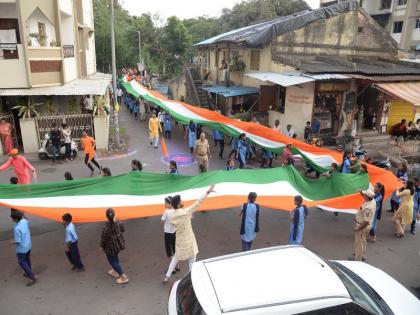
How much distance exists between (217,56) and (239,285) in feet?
71.5

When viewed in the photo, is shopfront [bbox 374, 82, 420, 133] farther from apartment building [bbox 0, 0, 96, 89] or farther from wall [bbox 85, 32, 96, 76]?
wall [bbox 85, 32, 96, 76]

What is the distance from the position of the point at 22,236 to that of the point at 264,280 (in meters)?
3.95

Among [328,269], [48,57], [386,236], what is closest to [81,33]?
[48,57]

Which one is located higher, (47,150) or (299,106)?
(299,106)

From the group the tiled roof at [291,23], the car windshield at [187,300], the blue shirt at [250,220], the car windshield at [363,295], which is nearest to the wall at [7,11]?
the tiled roof at [291,23]

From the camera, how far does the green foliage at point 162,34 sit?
3266cm

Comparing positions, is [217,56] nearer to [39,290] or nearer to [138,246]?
[138,246]

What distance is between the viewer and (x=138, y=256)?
663 centimetres

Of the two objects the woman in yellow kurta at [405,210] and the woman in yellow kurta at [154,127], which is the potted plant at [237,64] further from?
the woman in yellow kurta at [405,210]

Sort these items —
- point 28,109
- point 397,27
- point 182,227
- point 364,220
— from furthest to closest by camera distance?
1. point 397,27
2. point 28,109
3. point 364,220
4. point 182,227

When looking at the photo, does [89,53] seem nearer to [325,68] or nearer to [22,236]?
[325,68]

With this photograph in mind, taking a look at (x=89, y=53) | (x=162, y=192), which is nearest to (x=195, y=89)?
(x=89, y=53)

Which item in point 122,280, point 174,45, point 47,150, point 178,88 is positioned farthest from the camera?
point 174,45

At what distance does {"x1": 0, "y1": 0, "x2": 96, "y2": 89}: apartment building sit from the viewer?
40.1ft
